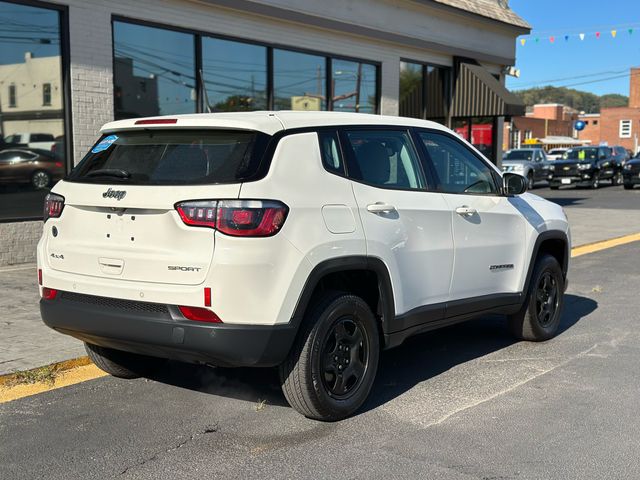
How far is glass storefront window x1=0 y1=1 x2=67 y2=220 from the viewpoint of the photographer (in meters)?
9.05

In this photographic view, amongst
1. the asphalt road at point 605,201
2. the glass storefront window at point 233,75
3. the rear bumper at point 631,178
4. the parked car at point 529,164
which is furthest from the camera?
the parked car at point 529,164

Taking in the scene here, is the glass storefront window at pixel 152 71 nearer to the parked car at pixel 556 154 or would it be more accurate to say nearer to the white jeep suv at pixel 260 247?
the white jeep suv at pixel 260 247

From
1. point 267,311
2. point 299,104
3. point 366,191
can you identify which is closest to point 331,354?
point 267,311

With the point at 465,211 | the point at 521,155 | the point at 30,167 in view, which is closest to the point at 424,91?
the point at 30,167

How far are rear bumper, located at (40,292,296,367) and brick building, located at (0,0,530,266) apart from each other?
18.2 ft

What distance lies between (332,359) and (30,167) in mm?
6449

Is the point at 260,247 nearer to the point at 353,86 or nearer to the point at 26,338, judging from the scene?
the point at 26,338

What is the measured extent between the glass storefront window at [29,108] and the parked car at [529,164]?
23833 mm

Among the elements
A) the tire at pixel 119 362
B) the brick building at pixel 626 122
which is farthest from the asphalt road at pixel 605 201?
the brick building at pixel 626 122

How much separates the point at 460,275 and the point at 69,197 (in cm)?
273

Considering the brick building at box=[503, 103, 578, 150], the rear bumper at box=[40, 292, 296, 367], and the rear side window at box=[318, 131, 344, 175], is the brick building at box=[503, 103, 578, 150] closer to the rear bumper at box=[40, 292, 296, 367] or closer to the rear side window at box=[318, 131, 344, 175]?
the rear side window at box=[318, 131, 344, 175]

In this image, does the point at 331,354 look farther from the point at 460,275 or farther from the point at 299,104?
the point at 299,104

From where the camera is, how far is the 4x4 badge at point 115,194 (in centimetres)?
414

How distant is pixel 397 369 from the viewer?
5605 mm
